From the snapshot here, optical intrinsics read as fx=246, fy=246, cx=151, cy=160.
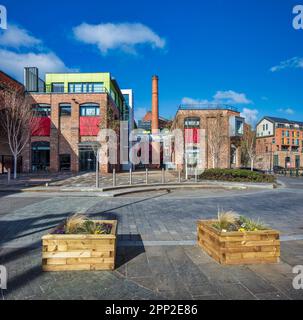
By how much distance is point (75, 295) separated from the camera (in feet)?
10.1

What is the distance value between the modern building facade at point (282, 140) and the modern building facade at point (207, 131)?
33.1m

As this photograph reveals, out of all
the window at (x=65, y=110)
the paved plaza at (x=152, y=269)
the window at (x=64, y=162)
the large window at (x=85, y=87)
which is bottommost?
the paved plaza at (x=152, y=269)

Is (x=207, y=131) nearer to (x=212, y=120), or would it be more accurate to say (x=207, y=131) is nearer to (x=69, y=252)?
(x=212, y=120)

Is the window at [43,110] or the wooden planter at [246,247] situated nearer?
the wooden planter at [246,247]

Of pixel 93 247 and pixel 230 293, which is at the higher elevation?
pixel 93 247

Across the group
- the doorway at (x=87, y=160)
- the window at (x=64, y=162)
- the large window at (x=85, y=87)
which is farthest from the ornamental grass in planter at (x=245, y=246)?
the large window at (x=85, y=87)

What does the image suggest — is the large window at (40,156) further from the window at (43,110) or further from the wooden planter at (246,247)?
the wooden planter at (246,247)

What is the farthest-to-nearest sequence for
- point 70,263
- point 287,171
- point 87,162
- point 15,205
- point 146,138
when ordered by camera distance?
point 146,138 → point 287,171 → point 87,162 → point 15,205 → point 70,263

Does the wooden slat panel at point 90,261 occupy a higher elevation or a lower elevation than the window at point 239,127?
lower

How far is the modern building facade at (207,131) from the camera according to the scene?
3484 cm
